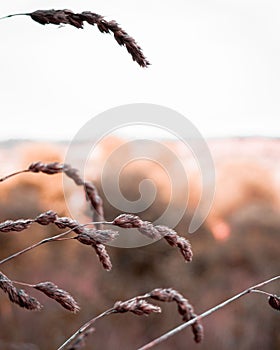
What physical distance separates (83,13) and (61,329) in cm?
412

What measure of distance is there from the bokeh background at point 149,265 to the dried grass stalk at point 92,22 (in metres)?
3.91

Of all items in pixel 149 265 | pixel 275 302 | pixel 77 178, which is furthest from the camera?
pixel 149 265

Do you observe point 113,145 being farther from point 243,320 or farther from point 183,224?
point 243,320

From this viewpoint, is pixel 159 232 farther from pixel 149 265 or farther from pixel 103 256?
pixel 149 265

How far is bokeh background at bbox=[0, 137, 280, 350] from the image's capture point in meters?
4.47

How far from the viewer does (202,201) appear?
4973 millimetres

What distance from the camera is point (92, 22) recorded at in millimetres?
536

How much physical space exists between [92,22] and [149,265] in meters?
4.33

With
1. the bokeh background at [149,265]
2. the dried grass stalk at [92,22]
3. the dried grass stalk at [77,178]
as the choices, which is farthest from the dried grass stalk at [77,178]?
the bokeh background at [149,265]

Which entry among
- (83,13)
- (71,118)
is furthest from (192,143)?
(83,13)

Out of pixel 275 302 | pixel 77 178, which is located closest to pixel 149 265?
pixel 275 302

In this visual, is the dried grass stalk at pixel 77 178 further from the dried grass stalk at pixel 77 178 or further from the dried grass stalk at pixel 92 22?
the dried grass stalk at pixel 92 22

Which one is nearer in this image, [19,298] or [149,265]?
[19,298]

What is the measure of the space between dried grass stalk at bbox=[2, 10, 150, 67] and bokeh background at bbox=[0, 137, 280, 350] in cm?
391
